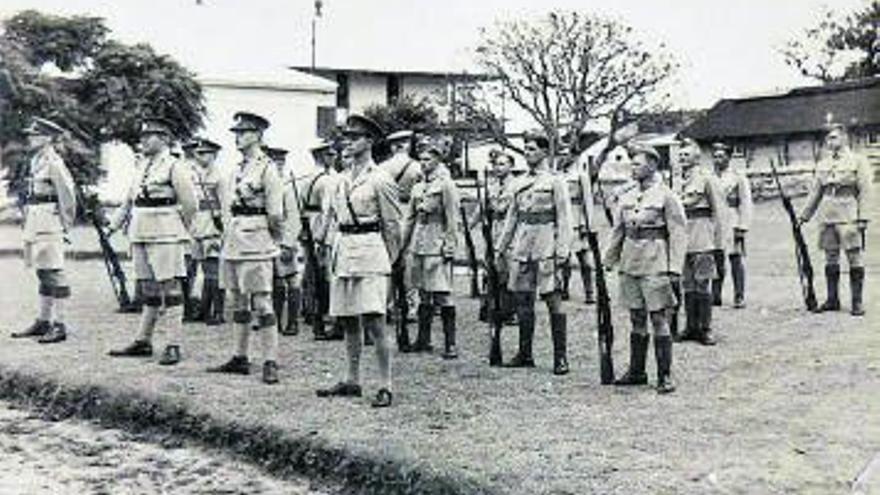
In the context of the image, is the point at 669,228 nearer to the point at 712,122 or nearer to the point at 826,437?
the point at 826,437

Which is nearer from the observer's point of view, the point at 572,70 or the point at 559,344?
the point at 559,344

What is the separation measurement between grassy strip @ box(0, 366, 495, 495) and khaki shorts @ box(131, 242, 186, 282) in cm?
135

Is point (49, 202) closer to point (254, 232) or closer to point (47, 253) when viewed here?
point (47, 253)

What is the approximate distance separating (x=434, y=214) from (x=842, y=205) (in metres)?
4.98

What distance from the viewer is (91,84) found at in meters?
31.5

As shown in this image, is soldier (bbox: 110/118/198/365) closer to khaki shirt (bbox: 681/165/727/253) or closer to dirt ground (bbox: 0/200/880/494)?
dirt ground (bbox: 0/200/880/494)

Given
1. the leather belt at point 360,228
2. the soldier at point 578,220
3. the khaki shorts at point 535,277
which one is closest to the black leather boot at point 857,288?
the soldier at point 578,220

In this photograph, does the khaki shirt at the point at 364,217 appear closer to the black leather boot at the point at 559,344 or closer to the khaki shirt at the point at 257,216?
the khaki shirt at the point at 257,216

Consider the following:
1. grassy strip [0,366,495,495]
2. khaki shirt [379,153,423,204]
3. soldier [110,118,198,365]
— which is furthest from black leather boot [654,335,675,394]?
soldier [110,118,198,365]

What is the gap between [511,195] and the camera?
10492 millimetres

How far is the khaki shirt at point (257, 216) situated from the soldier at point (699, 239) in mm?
4490

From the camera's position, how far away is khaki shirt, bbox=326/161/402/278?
8672 mm

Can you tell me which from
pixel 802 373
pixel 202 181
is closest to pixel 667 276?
pixel 802 373

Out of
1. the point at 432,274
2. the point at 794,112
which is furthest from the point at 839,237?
the point at 794,112
